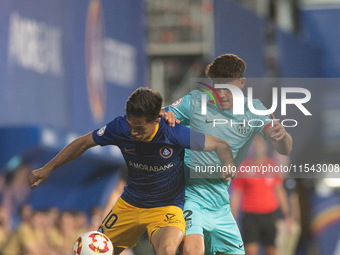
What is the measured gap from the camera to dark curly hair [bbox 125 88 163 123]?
5102 millimetres

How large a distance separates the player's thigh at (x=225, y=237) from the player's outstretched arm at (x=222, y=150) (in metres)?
0.54

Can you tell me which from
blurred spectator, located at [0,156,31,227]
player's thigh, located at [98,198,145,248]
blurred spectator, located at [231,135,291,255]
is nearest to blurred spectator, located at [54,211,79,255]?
blurred spectator, located at [0,156,31,227]

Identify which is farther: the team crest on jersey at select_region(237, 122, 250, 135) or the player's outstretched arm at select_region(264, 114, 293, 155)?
the team crest on jersey at select_region(237, 122, 250, 135)

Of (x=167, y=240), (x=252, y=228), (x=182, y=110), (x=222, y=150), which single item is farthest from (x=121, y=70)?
(x=167, y=240)

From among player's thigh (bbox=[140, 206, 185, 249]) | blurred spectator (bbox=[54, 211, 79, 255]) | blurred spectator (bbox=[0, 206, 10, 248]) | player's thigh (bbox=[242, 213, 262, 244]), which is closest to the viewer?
player's thigh (bbox=[140, 206, 185, 249])

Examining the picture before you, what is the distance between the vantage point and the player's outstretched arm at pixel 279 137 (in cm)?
575

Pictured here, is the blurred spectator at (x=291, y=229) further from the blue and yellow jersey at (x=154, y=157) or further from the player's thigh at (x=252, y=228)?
the blue and yellow jersey at (x=154, y=157)

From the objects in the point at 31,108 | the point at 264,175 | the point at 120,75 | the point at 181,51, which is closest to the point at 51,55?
the point at 31,108

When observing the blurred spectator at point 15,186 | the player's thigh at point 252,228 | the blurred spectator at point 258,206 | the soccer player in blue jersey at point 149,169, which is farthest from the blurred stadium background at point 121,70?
the soccer player in blue jersey at point 149,169

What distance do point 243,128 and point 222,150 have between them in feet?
1.62

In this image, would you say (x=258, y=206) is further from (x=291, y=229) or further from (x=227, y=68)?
(x=227, y=68)

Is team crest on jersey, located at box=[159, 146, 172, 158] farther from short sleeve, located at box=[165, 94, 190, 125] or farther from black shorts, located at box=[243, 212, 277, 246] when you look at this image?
black shorts, located at box=[243, 212, 277, 246]

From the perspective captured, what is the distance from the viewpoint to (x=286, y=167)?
10180mm

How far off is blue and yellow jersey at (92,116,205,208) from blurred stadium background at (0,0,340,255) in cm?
198
